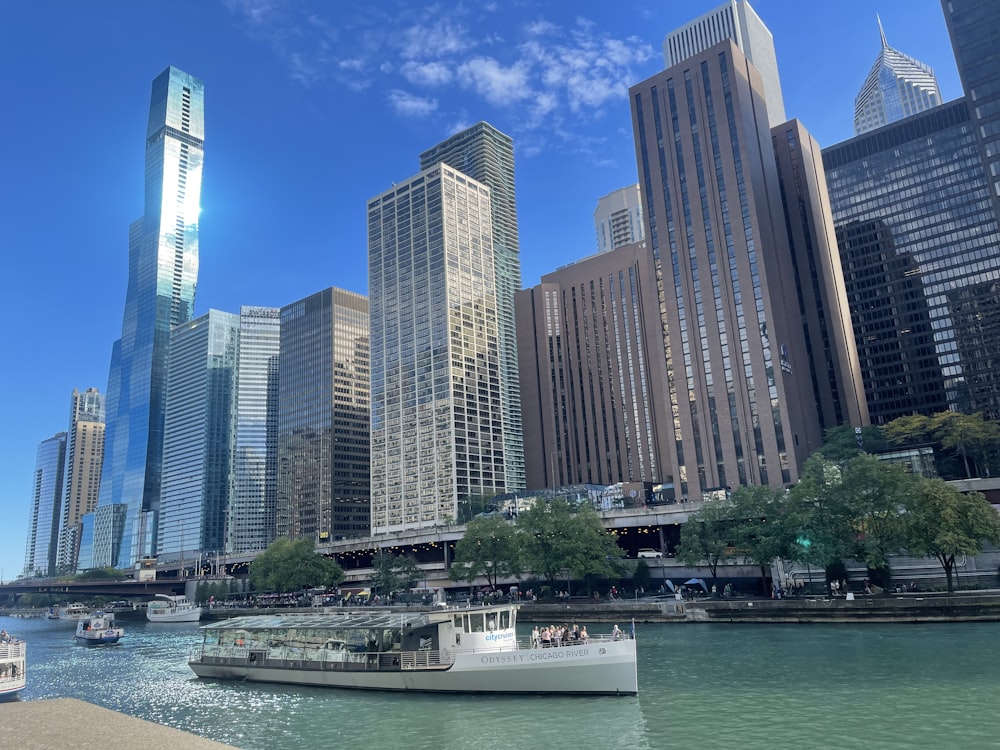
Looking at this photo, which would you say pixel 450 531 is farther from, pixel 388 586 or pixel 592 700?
pixel 592 700

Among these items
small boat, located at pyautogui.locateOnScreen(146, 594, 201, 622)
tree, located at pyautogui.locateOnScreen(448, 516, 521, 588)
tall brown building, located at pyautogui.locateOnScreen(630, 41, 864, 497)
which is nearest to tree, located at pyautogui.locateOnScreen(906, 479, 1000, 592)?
tree, located at pyautogui.locateOnScreen(448, 516, 521, 588)

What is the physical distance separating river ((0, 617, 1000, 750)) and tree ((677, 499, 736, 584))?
27.7m

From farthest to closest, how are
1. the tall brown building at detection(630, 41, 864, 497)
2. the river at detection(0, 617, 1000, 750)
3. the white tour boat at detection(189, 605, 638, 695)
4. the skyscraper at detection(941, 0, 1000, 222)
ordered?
1. the skyscraper at detection(941, 0, 1000, 222)
2. the tall brown building at detection(630, 41, 864, 497)
3. the white tour boat at detection(189, 605, 638, 695)
4. the river at detection(0, 617, 1000, 750)

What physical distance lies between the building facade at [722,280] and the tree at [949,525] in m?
71.9

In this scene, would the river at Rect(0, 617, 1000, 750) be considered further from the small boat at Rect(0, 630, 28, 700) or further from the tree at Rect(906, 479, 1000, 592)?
the tree at Rect(906, 479, 1000, 592)

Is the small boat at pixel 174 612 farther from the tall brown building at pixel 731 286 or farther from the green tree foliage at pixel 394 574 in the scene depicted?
the tall brown building at pixel 731 286

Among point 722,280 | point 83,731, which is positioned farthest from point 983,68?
point 83,731

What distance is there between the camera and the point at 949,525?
2827 inches

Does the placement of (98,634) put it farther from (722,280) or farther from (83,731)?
(722,280)

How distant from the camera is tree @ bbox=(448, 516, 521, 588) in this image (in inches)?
4548

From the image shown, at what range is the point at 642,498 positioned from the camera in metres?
186

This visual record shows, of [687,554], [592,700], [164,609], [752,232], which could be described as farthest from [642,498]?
[592,700]

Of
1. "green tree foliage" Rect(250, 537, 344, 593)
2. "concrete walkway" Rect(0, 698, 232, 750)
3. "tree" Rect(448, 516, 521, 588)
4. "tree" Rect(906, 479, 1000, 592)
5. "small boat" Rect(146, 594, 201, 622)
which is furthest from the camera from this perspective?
"small boat" Rect(146, 594, 201, 622)

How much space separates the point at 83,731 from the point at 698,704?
30.5 m
